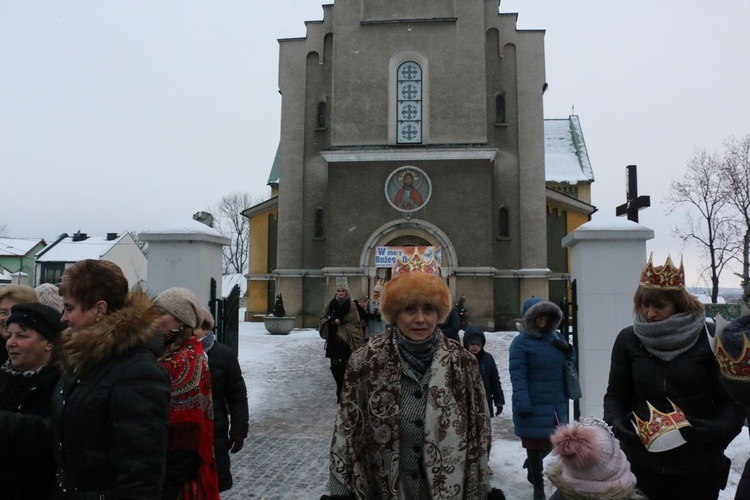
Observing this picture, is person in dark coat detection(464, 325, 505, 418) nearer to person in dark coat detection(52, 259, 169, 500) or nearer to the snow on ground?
the snow on ground

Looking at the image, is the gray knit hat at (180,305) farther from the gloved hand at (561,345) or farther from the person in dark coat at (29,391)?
the gloved hand at (561,345)

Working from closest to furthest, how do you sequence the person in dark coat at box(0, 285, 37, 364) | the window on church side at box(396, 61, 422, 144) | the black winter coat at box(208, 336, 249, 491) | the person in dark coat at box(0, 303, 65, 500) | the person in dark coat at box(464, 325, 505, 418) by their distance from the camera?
the person in dark coat at box(0, 303, 65, 500) < the person in dark coat at box(0, 285, 37, 364) < the black winter coat at box(208, 336, 249, 491) < the person in dark coat at box(464, 325, 505, 418) < the window on church side at box(396, 61, 422, 144)

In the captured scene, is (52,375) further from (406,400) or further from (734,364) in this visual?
(734,364)

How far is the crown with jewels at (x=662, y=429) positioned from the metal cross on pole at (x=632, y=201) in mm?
9766

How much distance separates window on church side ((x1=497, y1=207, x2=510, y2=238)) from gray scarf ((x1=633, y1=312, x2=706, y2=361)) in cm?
2094

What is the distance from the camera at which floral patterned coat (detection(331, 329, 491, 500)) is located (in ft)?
9.70

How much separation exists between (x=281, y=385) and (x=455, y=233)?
1261cm

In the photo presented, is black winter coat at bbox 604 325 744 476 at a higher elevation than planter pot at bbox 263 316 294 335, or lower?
higher

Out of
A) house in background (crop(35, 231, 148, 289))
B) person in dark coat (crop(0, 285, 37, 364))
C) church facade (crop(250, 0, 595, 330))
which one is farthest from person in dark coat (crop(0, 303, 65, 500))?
house in background (crop(35, 231, 148, 289))

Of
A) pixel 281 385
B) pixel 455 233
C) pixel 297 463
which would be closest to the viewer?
pixel 297 463

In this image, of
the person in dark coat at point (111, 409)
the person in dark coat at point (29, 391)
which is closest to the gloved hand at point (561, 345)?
the person in dark coat at point (111, 409)

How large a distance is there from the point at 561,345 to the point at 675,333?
201cm

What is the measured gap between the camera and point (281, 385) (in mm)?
12109

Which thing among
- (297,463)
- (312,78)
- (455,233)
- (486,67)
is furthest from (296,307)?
(297,463)
